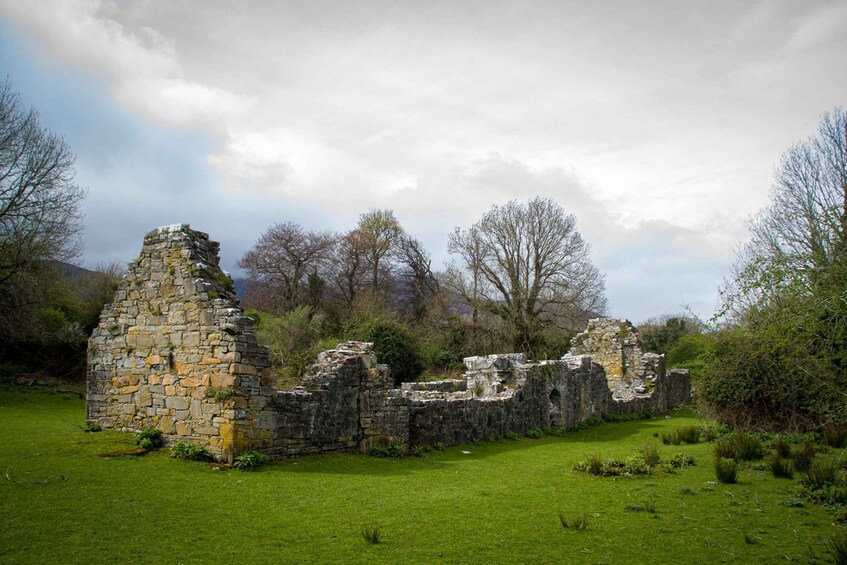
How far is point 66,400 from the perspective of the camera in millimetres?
20234

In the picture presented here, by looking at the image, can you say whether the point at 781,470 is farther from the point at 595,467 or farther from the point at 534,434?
the point at 534,434

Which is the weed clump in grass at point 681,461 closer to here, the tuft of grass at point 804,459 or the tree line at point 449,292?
the tuft of grass at point 804,459

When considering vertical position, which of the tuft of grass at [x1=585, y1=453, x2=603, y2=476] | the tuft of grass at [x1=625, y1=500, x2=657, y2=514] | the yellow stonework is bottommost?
the tuft of grass at [x1=625, y1=500, x2=657, y2=514]

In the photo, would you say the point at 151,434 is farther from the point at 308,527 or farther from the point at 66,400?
the point at 66,400

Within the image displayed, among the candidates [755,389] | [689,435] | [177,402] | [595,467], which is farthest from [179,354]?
[755,389]

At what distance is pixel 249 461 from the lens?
9844 millimetres

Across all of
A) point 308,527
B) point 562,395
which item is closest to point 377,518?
point 308,527

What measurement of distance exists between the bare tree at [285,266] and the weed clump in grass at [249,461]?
26885mm

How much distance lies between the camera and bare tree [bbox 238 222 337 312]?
122 ft

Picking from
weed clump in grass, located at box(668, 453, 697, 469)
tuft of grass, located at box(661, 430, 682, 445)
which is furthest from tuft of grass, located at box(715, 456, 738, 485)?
tuft of grass, located at box(661, 430, 682, 445)

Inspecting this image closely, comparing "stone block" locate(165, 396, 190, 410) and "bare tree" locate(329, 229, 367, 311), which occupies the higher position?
"bare tree" locate(329, 229, 367, 311)

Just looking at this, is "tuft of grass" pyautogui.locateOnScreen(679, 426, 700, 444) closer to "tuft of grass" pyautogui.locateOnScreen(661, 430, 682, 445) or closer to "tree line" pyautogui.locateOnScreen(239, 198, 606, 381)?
"tuft of grass" pyautogui.locateOnScreen(661, 430, 682, 445)

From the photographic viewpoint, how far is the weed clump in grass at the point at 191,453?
33.1 ft

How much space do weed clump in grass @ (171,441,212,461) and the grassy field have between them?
0.25m
